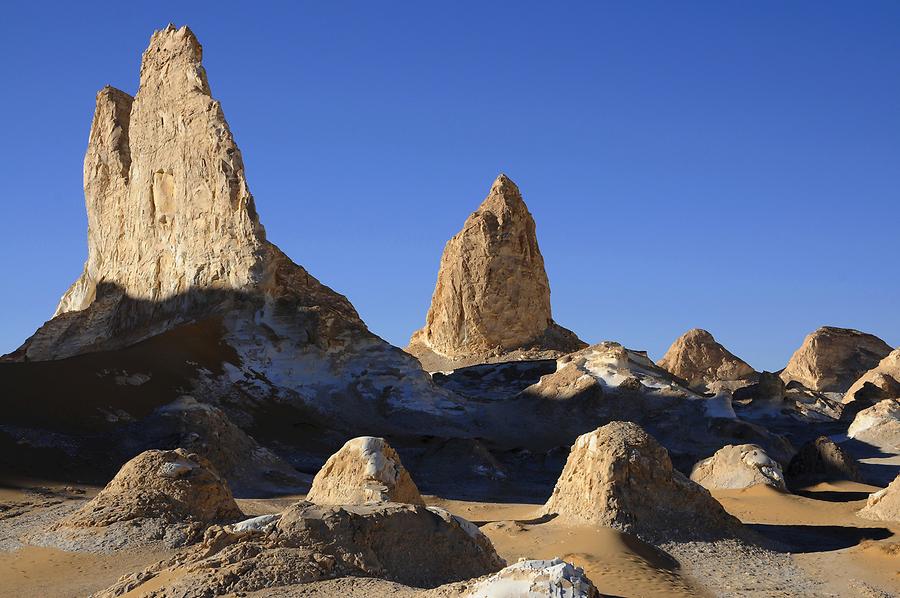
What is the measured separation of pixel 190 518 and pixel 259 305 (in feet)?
76.3

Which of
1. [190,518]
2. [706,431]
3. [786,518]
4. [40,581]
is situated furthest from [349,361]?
[40,581]

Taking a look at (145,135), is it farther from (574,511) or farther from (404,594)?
(404,594)

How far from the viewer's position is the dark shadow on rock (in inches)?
625

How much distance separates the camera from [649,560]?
44.2 ft

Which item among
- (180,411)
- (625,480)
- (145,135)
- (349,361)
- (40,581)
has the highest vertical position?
(145,135)

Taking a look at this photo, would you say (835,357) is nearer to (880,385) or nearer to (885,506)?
(880,385)

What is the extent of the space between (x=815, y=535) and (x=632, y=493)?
3.58 m

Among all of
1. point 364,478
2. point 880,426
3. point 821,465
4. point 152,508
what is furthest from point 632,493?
point 880,426

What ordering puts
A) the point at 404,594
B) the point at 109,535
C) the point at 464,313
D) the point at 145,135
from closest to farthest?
the point at 404,594
the point at 109,535
the point at 145,135
the point at 464,313

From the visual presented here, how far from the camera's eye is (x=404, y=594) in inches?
307

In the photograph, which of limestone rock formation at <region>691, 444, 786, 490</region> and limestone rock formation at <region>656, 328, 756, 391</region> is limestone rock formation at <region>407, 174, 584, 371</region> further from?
limestone rock formation at <region>691, 444, 786, 490</region>

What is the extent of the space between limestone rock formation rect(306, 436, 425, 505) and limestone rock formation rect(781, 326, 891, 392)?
2061 inches

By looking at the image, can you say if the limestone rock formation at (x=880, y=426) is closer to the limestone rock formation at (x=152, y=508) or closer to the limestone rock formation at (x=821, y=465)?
the limestone rock formation at (x=821, y=465)

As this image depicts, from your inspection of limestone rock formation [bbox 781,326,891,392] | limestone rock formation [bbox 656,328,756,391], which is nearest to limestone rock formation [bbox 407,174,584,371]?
limestone rock formation [bbox 656,328,756,391]
